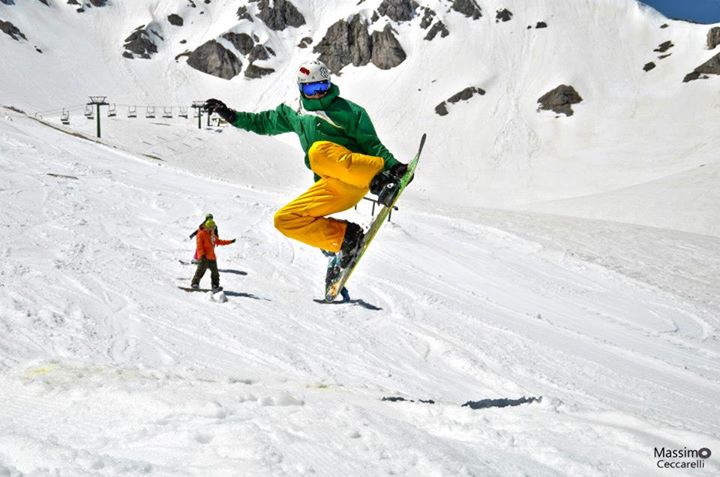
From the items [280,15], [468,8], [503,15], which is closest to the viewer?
[503,15]

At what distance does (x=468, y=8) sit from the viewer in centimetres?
7750

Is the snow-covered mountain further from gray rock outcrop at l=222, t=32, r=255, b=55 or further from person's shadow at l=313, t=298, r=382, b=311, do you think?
gray rock outcrop at l=222, t=32, r=255, b=55

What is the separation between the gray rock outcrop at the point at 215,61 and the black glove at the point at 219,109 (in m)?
82.7

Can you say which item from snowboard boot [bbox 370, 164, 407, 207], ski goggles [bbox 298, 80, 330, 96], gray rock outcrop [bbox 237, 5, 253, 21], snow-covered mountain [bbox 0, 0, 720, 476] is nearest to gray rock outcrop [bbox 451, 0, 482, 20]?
gray rock outcrop [bbox 237, 5, 253, 21]

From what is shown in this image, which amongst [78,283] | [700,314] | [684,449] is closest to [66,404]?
[684,449]

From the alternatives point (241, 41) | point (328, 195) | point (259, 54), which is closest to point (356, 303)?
point (328, 195)

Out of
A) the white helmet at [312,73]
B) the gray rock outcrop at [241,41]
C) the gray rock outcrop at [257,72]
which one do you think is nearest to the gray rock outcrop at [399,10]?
the gray rock outcrop at [257,72]

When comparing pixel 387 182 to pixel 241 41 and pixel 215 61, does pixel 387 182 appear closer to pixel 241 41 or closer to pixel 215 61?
pixel 215 61

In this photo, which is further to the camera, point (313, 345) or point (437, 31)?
point (437, 31)

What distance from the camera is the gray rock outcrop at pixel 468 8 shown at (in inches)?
3012

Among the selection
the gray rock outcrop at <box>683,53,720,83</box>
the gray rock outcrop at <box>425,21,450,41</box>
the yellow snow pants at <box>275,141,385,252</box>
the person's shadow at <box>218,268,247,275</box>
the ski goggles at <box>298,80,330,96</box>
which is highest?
the gray rock outcrop at <box>425,21,450,41</box>

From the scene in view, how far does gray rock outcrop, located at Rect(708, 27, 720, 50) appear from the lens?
62281mm

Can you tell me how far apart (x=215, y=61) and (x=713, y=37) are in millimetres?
67050

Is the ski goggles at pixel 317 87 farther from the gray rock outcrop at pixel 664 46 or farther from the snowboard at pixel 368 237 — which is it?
the gray rock outcrop at pixel 664 46
